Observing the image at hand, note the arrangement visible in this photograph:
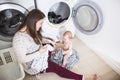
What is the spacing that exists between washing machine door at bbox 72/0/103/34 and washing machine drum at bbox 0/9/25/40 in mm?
607

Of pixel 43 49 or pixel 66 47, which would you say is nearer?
pixel 43 49

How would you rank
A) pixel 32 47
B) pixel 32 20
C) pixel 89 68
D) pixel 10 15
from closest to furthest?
pixel 32 20 → pixel 32 47 → pixel 10 15 → pixel 89 68

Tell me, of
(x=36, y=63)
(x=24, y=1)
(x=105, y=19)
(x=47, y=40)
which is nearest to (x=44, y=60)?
(x=36, y=63)

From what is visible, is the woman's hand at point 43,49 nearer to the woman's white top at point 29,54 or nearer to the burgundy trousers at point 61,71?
the woman's white top at point 29,54

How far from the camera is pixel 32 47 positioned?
1722mm

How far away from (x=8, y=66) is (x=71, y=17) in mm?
841

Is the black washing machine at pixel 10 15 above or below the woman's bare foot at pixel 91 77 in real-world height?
above

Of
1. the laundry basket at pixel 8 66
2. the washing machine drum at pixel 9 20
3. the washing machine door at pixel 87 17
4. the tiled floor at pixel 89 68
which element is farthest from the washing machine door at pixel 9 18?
the washing machine door at pixel 87 17

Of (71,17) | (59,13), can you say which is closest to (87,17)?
(71,17)

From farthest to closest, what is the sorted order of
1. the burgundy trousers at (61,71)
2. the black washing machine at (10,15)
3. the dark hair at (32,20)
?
the burgundy trousers at (61,71) → the black washing machine at (10,15) → the dark hair at (32,20)

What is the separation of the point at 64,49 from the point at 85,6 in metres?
0.49

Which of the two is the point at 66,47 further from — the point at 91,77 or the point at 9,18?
the point at 9,18

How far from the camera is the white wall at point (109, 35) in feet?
5.97

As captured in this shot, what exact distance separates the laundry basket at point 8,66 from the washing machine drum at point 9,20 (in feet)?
0.59
